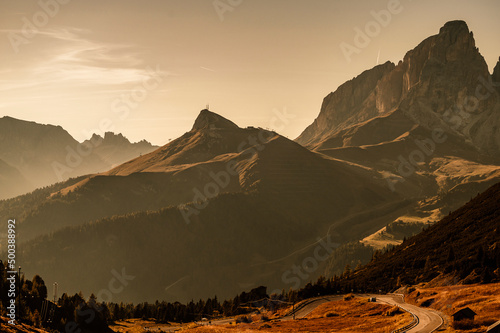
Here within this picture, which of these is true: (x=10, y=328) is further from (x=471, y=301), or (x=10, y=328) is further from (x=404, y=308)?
(x=471, y=301)

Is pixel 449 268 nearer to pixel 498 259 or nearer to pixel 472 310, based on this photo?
pixel 498 259

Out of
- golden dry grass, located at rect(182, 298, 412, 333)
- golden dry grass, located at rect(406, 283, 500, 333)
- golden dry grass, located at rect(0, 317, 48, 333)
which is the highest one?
golden dry grass, located at rect(0, 317, 48, 333)

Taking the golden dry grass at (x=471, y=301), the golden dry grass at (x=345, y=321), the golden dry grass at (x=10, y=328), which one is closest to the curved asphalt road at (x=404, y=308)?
the golden dry grass at (x=471, y=301)

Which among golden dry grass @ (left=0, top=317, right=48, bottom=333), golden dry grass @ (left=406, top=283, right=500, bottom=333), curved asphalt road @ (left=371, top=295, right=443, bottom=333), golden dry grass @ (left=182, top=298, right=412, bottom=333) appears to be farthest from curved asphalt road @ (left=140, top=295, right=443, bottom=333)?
golden dry grass @ (left=0, top=317, right=48, bottom=333)

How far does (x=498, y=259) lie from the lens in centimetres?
13625

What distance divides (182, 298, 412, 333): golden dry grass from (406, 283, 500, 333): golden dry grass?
29.2ft

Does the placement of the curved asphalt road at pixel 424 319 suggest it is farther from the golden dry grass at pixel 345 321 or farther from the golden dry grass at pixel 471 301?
the golden dry grass at pixel 345 321

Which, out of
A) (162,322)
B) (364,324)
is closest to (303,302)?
(364,324)

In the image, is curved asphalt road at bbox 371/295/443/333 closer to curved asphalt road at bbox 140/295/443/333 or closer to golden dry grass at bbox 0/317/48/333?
curved asphalt road at bbox 140/295/443/333

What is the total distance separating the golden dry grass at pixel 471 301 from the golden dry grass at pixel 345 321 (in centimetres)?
890

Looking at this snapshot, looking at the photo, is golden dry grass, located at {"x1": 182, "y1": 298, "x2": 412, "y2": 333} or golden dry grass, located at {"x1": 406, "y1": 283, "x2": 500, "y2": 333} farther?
golden dry grass, located at {"x1": 182, "y1": 298, "x2": 412, "y2": 333}

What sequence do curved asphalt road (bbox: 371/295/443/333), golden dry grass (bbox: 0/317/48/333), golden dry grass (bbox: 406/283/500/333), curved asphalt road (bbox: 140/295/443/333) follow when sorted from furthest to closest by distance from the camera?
curved asphalt road (bbox: 140/295/443/333)
curved asphalt road (bbox: 371/295/443/333)
golden dry grass (bbox: 406/283/500/333)
golden dry grass (bbox: 0/317/48/333)

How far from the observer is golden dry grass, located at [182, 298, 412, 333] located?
9650 cm

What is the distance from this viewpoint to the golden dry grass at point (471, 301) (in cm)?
8019
